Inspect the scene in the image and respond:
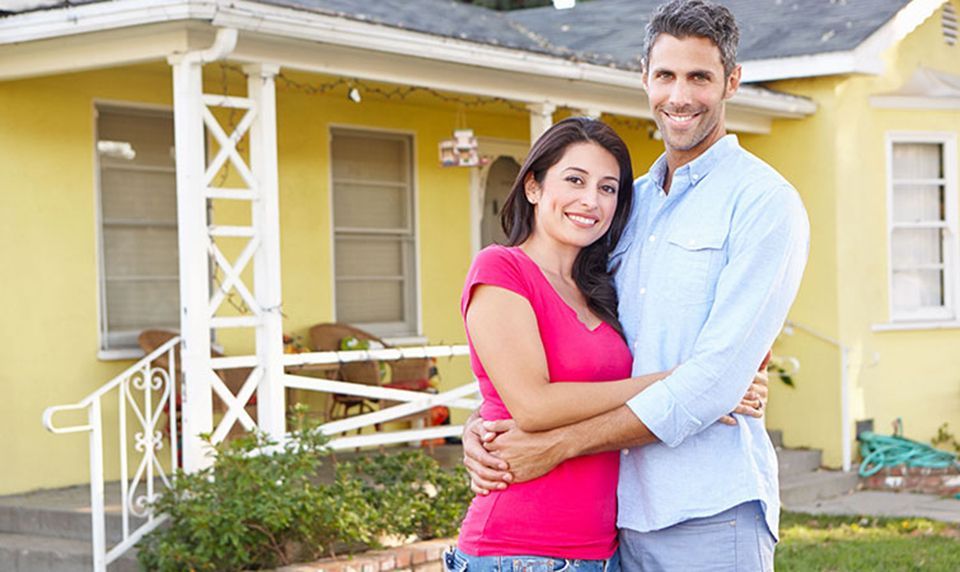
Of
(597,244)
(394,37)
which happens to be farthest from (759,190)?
(394,37)

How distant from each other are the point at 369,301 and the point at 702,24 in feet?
27.0

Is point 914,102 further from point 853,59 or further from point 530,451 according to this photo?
point 530,451

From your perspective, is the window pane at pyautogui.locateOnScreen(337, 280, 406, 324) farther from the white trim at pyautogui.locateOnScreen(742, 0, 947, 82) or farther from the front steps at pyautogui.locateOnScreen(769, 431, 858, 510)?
the white trim at pyautogui.locateOnScreen(742, 0, 947, 82)

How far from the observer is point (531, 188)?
3.31 m

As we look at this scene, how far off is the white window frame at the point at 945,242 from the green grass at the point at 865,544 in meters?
3.13

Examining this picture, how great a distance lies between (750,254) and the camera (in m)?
2.88

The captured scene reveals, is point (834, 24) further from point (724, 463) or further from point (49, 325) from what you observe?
point (724, 463)

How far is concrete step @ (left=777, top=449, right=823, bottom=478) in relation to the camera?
11.2 meters

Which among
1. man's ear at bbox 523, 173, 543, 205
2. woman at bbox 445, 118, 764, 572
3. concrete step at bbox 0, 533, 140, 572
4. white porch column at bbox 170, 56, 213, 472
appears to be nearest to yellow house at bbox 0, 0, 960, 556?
white porch column at bbox 170, 56, 213, 472

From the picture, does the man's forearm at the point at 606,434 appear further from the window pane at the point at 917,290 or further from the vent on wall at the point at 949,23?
the vent on wall at the point at 949,23

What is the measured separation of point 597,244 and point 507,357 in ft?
1.57

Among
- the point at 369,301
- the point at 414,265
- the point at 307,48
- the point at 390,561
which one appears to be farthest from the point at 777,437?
the point at 307,48

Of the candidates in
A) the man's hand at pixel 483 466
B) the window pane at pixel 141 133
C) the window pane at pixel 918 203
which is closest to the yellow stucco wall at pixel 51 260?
the window pane at pixel 141 133

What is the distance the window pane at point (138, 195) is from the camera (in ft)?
29.8
